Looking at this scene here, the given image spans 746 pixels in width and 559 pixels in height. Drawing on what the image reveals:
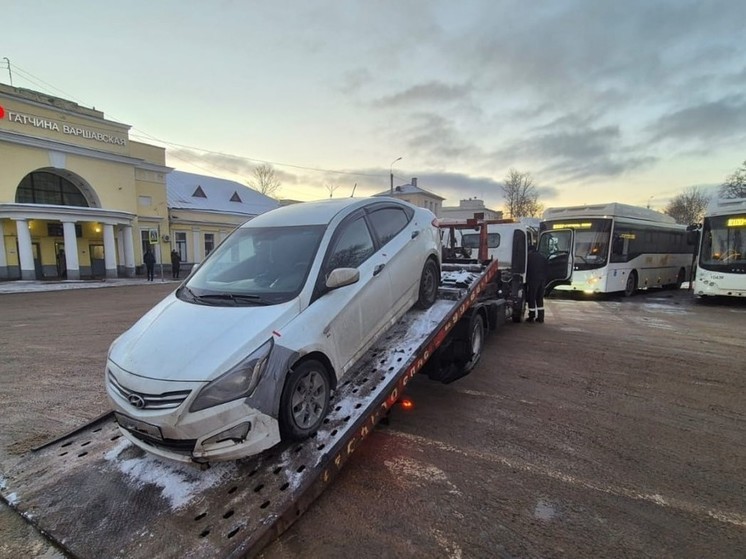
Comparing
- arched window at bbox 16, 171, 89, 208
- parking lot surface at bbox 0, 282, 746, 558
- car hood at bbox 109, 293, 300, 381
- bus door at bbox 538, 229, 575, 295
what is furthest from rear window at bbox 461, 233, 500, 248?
arched window at bbox 16, 171, 89, 208

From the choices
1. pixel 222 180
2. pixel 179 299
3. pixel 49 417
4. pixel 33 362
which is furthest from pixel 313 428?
pixel 222 180

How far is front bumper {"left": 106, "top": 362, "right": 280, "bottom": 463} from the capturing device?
8.59 ft

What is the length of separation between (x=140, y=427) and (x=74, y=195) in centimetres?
2912

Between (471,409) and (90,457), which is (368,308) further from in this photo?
(90,457)

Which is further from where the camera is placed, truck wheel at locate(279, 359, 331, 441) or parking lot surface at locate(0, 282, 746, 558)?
truck wheel at locate(279, 359, 331, 441)

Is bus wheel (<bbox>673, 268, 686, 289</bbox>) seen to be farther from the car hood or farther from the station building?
the station building

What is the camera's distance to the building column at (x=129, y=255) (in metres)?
26.7

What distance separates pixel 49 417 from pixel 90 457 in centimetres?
160

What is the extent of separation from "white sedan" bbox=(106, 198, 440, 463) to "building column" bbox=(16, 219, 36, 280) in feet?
79.1

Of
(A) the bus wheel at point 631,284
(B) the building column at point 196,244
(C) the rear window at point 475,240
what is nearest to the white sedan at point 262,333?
(C) the rear window at point 475,240

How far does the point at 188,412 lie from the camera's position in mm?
2605

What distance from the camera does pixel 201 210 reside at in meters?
33.6

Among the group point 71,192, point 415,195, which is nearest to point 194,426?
point 71,192

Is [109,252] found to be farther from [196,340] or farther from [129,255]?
[196,340]
